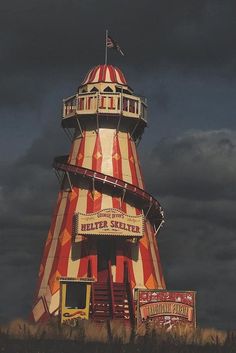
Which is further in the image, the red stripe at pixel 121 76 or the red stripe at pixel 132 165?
the red stripe at pixel 121 76

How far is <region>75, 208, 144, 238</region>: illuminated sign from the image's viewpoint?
231 feet

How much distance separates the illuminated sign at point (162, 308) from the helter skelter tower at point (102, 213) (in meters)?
4.96

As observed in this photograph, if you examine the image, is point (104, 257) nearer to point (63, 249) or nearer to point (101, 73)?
point (63, 249)

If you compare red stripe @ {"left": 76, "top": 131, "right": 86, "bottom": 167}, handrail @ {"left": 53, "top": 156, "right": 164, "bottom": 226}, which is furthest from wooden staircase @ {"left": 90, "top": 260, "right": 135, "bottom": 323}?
red stripe @ {"left": 76, "top": 131, "right": 86, "bottom": 167}

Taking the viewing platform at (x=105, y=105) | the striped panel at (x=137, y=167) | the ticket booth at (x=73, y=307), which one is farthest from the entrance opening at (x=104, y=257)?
the viewing platform at (x=105, y=105)

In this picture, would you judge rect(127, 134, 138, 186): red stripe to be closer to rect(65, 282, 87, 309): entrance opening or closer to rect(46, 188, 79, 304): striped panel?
rect(46, 188, 79, 304): striped panel

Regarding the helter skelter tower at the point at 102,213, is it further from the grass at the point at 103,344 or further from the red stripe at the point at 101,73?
the grass at the point at 103,344

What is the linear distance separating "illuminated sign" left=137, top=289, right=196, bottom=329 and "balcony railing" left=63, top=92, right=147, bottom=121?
20881 mm

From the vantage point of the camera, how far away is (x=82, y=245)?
72875 mm

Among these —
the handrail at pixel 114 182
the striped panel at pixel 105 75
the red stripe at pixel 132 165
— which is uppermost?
the striped panel at pixel 105 75

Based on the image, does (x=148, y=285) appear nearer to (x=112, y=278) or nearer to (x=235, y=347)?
(x=112, y=278)

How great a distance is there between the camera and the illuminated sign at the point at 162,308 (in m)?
61.9

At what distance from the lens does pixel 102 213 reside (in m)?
70.8

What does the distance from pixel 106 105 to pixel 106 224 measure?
12901 mm
